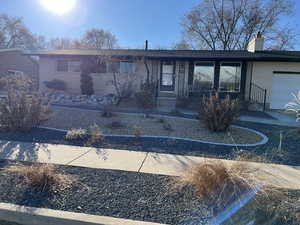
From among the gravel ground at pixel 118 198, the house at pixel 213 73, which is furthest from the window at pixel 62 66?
the gravel ground at pixel 118 198

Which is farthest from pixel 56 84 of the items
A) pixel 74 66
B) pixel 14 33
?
pixel 14 33

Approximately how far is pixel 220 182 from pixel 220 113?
3595 mm

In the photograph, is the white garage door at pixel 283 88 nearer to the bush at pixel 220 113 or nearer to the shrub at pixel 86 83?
the bush at pixel 220 113

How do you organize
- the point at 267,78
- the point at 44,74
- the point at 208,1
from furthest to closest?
the point at 208,1 < the point at 44,74 < the point at 267,78

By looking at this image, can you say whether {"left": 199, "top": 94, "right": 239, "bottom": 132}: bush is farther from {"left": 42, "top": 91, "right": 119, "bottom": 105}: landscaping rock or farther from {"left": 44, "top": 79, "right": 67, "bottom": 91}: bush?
{"left": 44, "top": 79, "right": 67, "bottom": 91}: bush

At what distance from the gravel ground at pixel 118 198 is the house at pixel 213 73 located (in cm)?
902

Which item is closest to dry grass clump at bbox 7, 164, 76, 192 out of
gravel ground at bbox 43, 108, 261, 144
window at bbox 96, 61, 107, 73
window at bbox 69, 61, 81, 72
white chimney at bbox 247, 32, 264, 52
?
gravel ground at bbox 43, 108, 261, 144

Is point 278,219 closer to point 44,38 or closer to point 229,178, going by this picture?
point 229,178

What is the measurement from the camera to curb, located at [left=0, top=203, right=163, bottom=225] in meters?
2.37

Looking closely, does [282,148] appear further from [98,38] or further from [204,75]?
[98,38]

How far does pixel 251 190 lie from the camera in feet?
8.75

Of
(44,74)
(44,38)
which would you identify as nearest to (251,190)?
Answer: (44,74)

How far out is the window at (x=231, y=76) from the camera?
12.8 metres

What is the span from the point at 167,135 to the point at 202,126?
5.01ft
